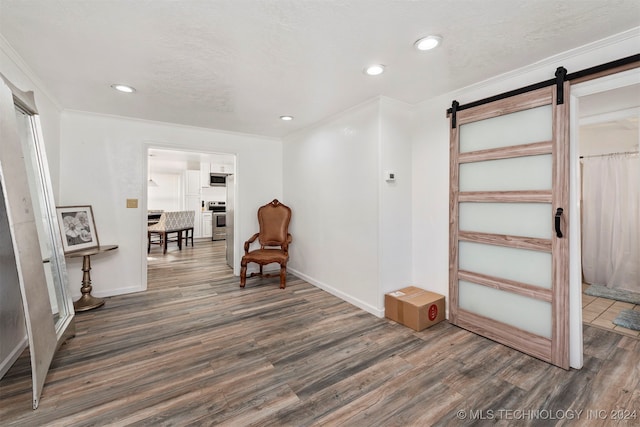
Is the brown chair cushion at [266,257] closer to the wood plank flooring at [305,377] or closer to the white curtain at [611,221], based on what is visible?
the wood plank flooring at [305,377]

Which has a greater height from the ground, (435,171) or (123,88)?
(123,88)

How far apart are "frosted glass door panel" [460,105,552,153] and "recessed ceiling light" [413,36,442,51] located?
3.24ft

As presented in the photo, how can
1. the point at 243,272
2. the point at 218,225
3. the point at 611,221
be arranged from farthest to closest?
1. the point at 218,225
2. the point at 243,272
3. the point at 611,221

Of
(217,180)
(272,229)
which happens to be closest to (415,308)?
(272,229)

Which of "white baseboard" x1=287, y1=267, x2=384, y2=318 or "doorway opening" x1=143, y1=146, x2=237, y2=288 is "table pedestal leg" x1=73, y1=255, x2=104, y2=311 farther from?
"doorway opening" x1=143, y1=146, x2=237, y2=288

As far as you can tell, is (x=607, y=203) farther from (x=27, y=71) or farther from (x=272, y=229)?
(x=27, y=71)

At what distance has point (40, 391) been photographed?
165 centimetres

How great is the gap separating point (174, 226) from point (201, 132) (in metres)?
→ 3.62

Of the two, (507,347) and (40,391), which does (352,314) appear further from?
(40,391)

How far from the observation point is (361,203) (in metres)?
3.07

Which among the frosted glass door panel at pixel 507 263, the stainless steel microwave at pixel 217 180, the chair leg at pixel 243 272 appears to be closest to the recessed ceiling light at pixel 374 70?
the frosted glass door panel at pixel 507 263

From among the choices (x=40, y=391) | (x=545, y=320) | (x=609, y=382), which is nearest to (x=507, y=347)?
(x=545, y=320)

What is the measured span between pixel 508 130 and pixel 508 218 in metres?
0.76

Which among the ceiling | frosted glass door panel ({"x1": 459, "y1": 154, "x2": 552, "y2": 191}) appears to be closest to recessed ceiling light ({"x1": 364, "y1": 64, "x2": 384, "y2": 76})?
the ceiling
